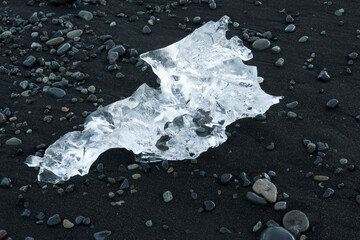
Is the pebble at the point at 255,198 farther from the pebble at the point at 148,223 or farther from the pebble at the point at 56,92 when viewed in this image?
the pebble at the point at 56,92

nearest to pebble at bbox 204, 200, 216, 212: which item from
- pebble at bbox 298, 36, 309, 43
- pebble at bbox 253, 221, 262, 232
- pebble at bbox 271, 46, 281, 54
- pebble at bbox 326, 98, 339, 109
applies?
pebble at bbox 253, 221, 262, 232

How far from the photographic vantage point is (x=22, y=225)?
132 inches

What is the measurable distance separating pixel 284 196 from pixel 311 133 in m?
0.73

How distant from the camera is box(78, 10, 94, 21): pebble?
562cm

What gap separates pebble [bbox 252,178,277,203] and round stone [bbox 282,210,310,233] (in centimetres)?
17

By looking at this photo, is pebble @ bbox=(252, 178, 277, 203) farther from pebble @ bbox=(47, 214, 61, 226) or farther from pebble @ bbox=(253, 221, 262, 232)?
pebble @ bbox=(47, 214, 61, 226)

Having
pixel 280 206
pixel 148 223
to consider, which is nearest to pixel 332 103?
pixel 280 206

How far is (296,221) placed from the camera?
3229 mm

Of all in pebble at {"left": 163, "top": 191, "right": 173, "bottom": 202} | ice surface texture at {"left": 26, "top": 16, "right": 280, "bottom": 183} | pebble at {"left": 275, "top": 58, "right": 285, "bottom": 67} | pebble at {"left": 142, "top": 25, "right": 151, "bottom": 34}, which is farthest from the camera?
pebble at {"left": 142, "top": 25, "right": 151, "bottom": 34}

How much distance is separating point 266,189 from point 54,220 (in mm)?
1524

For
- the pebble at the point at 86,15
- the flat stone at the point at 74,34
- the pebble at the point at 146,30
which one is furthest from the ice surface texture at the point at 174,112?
the pebble at the point at 86,15

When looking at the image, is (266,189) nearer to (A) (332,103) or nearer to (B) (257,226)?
(B) (257,226)

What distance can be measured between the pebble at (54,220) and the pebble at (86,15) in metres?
2.92

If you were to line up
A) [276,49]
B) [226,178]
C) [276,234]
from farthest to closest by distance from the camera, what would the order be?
[276,49] < [226,178] < [276,234]
